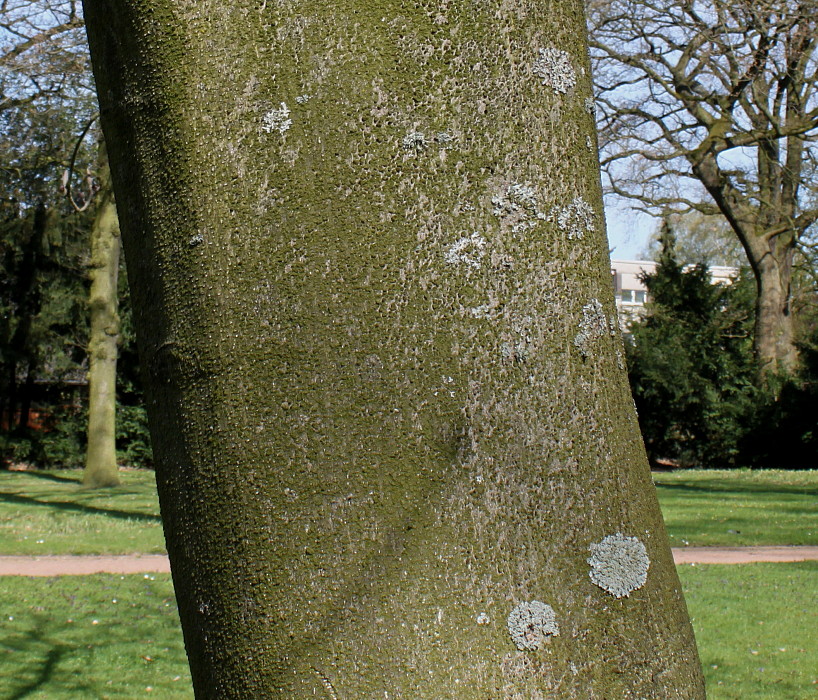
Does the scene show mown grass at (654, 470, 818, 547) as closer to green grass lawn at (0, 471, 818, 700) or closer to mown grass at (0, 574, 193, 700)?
green grass lawn at (0, 471, 818, 700)

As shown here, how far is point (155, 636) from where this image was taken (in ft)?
19.7

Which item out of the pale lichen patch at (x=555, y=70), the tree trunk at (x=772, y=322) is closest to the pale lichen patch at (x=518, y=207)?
the pale lichen patch at (x=555, y=70)

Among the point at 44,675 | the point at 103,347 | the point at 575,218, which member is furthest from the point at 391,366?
the point at 103,347

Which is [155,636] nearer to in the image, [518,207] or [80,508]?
[518,207]

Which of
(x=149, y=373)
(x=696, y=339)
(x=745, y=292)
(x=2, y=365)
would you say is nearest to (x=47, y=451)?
(x=2, y=365)

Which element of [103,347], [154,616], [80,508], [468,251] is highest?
[103,347]

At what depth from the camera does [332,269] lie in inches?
48.1

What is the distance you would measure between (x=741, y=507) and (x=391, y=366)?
42.7 feet

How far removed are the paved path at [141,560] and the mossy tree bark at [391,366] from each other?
7.51 meters

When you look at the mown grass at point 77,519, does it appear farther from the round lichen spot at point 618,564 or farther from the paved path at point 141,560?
the round lichen spot at point 618,564

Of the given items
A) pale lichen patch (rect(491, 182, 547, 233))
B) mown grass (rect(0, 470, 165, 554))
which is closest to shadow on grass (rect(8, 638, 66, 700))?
mown grass (rect(0, 470, 165, 554))

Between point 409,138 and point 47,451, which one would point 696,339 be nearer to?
point 47,451

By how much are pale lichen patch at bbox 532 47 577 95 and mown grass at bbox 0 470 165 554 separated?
890 centimetres

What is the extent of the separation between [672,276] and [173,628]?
69.8 feet
